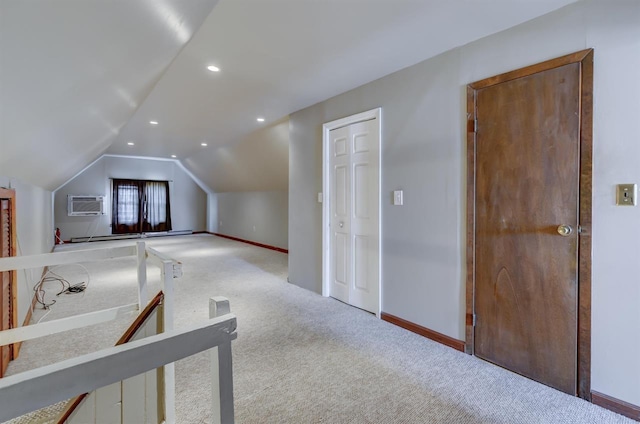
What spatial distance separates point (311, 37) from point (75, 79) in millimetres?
1419

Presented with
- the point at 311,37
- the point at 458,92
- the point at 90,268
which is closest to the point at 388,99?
the point at 458,92

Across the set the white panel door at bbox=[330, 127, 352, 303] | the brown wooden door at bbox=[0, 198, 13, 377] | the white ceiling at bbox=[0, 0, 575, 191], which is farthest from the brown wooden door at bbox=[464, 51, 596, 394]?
the brown wooden door at bbox=[0, 198, 13, 377]

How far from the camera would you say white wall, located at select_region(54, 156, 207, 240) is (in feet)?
26.5

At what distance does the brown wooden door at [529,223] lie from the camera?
5.95 ft

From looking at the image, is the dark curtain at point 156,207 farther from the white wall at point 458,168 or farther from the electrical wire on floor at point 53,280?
the white wall at point 458,168

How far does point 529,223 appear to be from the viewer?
6.51 feet

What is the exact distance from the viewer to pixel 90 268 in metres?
5.20

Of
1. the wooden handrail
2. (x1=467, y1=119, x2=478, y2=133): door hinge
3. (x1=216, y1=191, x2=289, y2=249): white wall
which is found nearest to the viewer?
the wooden handrail

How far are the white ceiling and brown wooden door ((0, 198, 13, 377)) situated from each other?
321 mm

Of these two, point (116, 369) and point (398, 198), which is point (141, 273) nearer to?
point (116, 369)

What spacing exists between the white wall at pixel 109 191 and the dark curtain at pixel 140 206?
5.9 inches

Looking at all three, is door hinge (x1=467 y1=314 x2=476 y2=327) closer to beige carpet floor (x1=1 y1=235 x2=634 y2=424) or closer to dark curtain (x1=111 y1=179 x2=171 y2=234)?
beige carpet floor (x1=1 y1=235 x2=634 y2=424)

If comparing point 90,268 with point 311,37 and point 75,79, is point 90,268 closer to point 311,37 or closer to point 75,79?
point 75,79

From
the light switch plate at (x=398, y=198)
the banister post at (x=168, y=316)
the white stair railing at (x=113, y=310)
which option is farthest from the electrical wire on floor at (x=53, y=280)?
the light switch plate at (x=398, y=198)
